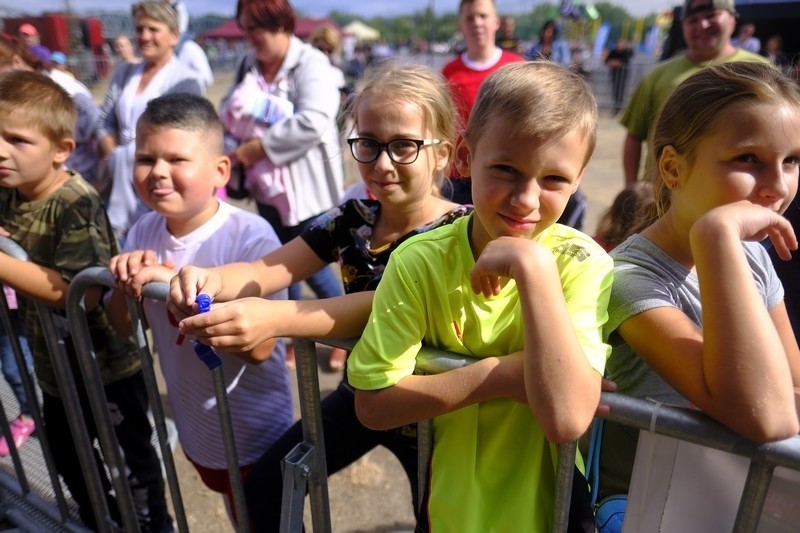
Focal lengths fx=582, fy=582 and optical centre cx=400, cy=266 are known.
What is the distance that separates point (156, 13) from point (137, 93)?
529mm

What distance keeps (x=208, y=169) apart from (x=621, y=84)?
18.6 metres

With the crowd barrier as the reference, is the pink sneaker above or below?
below

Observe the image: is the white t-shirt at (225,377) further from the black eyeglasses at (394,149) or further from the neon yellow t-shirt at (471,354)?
the neon yellow t-shirt at (471,354)

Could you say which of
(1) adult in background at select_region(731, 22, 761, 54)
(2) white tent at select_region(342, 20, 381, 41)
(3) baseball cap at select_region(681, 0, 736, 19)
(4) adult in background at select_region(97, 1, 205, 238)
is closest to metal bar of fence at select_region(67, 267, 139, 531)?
(4) adult in background at select_region(97, 1, 205, 238)

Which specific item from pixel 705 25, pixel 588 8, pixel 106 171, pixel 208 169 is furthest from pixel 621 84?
pixel 208 169

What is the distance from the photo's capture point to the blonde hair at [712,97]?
1239 mm

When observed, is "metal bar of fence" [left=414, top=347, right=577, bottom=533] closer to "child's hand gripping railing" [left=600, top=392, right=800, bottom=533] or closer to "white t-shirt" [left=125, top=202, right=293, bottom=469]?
"child's hand gripping railing" [left=600, top=392, right=800, bottom=533]

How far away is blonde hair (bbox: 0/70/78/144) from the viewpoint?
2096mm

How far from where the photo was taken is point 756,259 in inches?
56.4

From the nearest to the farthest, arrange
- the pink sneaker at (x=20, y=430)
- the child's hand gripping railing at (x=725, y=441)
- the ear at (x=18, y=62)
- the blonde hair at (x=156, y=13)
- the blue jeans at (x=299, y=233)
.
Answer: the child's hand gripping railing at (x=725, y=441)
the pink sneaker at (x=20, y=430)
the blue jeans at (x=299, y=233)
the blonde hair at (x=156, y=13)
the ear at (x=18, y=62)

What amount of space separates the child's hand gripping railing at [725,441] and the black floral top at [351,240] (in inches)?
33.3

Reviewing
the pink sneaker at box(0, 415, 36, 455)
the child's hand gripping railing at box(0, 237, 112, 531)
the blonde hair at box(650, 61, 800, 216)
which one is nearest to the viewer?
the blonde hair at box(650, 61, 800, 216)

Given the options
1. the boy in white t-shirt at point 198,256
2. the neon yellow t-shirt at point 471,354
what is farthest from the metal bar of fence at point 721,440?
the boy in white t-shirt at point 198,256

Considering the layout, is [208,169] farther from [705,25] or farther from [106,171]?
[705,25]
